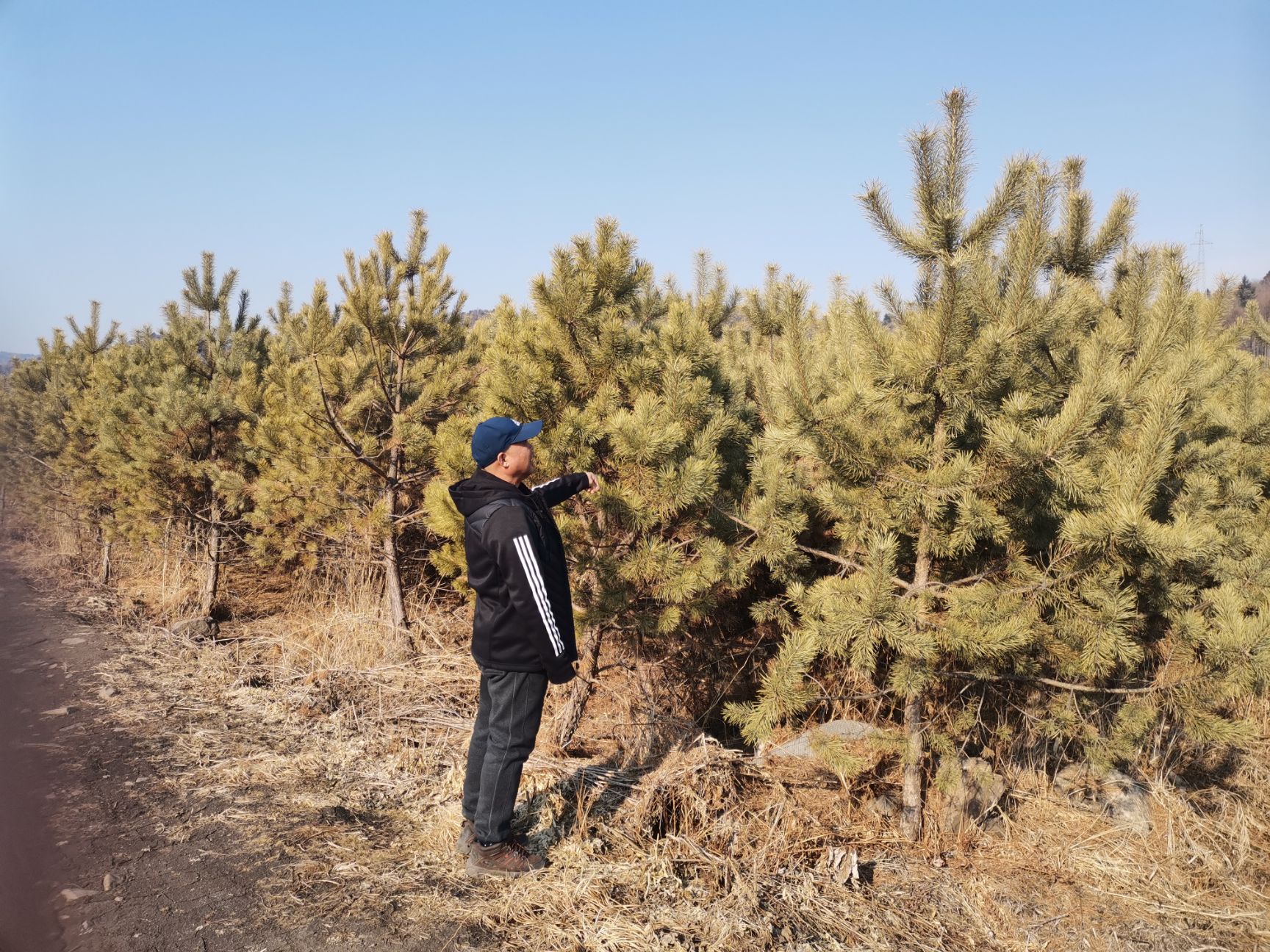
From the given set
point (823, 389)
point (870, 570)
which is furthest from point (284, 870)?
point (823, 389)

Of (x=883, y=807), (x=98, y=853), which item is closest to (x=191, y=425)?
(x=98, y=853)

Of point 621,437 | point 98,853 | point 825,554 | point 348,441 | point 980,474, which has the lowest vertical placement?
point 98,853

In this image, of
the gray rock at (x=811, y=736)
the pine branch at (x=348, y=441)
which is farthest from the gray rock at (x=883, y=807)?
the pine branch at (x=348, y=441)

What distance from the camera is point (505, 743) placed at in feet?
11.6

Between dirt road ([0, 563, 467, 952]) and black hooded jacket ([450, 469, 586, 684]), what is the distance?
1.13 meters

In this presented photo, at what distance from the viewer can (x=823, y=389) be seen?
14.6 ft

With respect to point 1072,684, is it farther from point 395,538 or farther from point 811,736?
point 395,538

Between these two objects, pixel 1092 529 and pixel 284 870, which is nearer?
pixel 1092 529

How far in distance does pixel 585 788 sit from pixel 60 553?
8.49m

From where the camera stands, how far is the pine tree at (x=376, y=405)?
691 cm

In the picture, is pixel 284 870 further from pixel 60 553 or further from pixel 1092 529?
pixel 60 553

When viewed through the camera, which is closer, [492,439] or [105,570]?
[492,439]

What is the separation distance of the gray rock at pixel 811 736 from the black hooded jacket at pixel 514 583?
175 cm

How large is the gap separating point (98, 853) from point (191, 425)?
5.77 m
